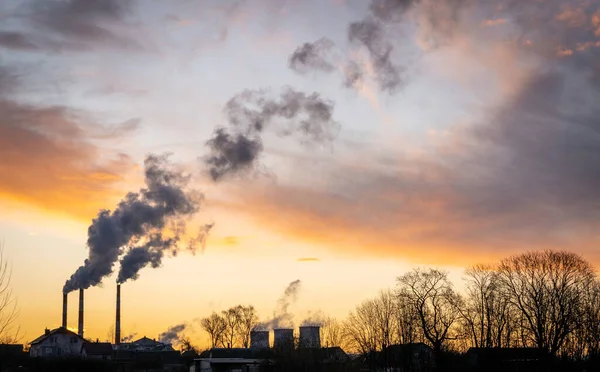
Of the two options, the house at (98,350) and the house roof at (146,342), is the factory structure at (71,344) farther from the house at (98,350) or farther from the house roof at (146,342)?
the house roof at (146,342)

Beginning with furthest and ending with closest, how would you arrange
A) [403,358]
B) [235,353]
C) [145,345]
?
[145,345] < [235,353] < [403,358]

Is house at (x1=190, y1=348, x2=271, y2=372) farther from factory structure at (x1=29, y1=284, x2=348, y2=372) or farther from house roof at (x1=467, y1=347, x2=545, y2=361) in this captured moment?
house roof at (x1=467, y1=347, x2=545, y2=361)

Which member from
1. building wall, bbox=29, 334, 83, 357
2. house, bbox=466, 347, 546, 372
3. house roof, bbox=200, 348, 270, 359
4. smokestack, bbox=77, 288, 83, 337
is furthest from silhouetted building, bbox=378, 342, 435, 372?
building wall, bbox=29, 334, 83, 357

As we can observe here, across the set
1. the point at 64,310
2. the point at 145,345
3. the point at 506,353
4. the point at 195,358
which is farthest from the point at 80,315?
the point at 506,353

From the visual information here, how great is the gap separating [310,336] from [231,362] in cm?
1276

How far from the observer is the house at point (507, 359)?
75250 millimetres

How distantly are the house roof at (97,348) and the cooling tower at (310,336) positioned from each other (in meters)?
33.6

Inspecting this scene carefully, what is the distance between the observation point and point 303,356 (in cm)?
9162

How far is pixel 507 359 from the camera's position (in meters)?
79.4

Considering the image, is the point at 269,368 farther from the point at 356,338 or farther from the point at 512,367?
the point at 512,367

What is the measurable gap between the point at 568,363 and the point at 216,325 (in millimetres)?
84161

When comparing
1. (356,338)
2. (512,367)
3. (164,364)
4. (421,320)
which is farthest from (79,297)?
(512,367)

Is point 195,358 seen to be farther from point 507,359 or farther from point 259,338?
point 507,359

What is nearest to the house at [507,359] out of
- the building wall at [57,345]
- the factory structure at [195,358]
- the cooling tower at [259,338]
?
the factory structure at [195,358]
